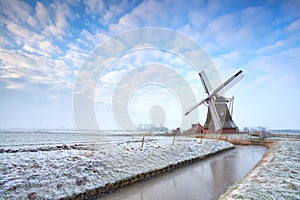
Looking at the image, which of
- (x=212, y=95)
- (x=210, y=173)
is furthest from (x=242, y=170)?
(x=212, y=95)

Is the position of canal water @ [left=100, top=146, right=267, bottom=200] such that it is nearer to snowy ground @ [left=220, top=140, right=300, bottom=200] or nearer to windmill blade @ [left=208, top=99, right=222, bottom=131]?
snowy ground @ [left=220, top=140, right=300, bottom=200]

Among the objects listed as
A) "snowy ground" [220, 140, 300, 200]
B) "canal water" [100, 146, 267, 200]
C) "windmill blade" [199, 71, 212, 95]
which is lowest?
"canal water" [100, 146, 267, 200]

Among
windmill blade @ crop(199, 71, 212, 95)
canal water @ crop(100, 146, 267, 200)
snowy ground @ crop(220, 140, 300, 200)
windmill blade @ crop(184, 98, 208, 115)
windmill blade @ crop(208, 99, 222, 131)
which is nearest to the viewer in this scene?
snowy ground @ crop(220, 140, 300, 200)

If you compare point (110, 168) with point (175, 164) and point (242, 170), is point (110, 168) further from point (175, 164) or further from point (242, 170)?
point (242, 170)

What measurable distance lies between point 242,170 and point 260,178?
3.96 meters

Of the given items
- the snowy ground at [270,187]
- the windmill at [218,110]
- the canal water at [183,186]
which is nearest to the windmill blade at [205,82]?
the windmill at [218,110]

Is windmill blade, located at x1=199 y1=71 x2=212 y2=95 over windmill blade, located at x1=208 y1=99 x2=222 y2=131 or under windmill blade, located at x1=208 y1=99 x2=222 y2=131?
over

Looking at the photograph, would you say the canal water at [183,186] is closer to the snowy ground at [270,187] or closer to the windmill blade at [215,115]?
the snowy ground at [270,187]

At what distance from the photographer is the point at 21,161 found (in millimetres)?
7969

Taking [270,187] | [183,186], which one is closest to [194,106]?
[183,186]

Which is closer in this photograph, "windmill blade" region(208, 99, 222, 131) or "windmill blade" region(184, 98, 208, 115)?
"windmill blade" region(208, 99, 222, 131)

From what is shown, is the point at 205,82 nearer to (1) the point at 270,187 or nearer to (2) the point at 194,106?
(2) the point at 194,106

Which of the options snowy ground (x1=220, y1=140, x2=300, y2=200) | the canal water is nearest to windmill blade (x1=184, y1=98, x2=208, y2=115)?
the canal water

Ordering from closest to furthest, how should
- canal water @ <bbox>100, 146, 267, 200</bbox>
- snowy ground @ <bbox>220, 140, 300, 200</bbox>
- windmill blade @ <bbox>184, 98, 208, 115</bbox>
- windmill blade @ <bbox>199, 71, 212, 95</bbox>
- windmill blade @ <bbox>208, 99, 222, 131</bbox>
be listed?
snowy ground @ <bbox>220, 140, 300, 200</bbox>, canal water @ <bbox>100, 146, 267, 200</bbox>, windmill blade @ <bbox>208, 99, 222, 131</bbox>, windmill blade @ <bbox>184, 98, 208, 115</bbox>, windmill blade @ <bbox>199, 71, 212, 95</bbox>
